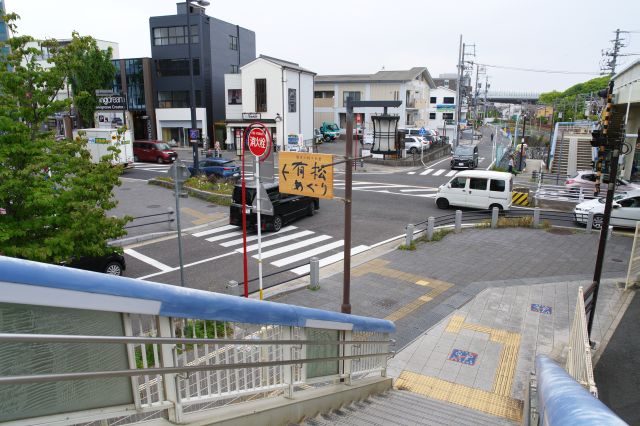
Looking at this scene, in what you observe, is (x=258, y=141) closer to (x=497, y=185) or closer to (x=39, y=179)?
(x=39, y=179)

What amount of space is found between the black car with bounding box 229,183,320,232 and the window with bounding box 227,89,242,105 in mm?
29554

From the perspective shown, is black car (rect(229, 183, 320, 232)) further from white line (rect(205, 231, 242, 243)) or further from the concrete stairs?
the concrete stairs

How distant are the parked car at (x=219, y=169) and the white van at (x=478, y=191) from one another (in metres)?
12.9

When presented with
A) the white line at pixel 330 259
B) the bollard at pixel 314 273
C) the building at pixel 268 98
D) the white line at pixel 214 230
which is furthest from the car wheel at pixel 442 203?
the building at pixel 268 98

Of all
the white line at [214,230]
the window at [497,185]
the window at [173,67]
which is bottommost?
the white line at [214,230]

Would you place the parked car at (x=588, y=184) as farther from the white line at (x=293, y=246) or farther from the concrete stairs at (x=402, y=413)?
the concrete stairs at (x=402, y=413)

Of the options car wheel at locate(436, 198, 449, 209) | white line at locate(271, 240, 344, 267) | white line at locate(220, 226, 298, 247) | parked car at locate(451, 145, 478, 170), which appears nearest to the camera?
white line at locate(271, 240, 344, 267)

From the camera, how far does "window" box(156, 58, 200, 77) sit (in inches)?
1838

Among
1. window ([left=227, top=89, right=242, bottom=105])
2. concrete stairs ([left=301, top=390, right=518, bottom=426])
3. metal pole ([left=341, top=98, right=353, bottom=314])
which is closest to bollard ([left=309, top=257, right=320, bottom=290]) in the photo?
metal pole ([left=341, top=98, right=353, bottom=314])

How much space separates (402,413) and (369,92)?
5729cm

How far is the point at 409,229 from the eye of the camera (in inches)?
606

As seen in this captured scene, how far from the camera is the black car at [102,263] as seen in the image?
38.3 ft

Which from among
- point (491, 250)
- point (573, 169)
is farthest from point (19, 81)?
point (573, 169)

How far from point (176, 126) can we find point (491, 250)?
136ft
